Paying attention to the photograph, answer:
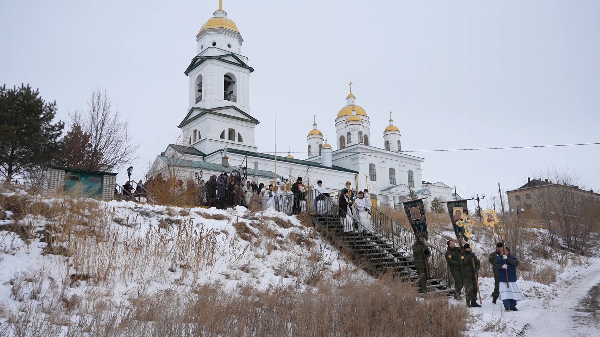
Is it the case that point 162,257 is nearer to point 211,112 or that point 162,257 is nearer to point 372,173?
point 211,112

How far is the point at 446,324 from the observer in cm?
812

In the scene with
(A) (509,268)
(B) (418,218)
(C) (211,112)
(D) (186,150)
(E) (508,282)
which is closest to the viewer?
(E) (508,282)

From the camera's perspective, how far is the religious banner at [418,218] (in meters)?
14.6

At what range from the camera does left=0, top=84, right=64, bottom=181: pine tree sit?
22078 mm

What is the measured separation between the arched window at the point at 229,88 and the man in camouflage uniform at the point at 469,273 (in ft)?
101

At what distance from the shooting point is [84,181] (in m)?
15.1

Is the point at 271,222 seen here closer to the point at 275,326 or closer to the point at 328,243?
the point at 328,243

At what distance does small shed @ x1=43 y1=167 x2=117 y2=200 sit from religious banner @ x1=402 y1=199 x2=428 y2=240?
421 inches

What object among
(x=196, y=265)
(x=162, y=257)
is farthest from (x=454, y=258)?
(x=162, y=257)

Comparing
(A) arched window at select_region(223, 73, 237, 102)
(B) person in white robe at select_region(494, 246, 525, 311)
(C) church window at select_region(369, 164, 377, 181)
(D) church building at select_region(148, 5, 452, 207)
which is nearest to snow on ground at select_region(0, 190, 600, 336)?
(B) person in white robe at select_region(494, 246, 525, 311)

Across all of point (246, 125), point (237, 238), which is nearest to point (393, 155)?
point (246, 125)

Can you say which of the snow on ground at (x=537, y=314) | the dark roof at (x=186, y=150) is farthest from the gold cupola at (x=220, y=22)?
the snow on ground at (x=537, y=314)

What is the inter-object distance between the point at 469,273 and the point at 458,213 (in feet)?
11.0

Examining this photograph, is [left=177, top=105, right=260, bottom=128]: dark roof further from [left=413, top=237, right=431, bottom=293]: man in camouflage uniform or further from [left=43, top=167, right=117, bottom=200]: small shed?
[left=413, top=237, right=431, bottom=293]: man in camouflage uniform
